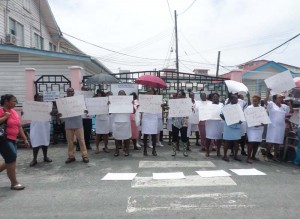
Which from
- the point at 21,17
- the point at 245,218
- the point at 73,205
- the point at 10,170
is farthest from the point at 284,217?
the point at 21,17

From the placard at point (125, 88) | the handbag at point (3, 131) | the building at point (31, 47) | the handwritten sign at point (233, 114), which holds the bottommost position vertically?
the handbag at point (3, 131)

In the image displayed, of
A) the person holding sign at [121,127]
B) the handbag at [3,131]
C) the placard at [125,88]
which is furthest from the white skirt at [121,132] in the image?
the handbag at [3,131]

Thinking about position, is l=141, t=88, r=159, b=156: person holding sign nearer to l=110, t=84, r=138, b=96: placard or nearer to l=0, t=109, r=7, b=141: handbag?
l=110, t=84, r=138, b=96: placard

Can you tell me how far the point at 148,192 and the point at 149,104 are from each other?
357 centimetres

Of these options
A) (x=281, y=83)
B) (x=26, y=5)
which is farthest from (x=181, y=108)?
(x=26, y=5)

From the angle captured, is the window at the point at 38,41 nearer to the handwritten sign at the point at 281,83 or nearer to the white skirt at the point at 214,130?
the white skirt at the point at 214,130

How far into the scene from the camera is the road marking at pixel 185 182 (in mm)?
6082

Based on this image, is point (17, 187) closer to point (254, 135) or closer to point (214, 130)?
point (214, 130)

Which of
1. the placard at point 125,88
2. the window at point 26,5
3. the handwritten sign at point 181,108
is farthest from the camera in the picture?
the window at point 26,5

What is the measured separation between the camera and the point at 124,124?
8.81 metres

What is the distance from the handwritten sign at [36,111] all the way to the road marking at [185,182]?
3.04 meters

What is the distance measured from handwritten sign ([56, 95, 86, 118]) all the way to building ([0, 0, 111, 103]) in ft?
14.9

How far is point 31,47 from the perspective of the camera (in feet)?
57.4

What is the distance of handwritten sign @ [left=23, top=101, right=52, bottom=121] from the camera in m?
7.88
